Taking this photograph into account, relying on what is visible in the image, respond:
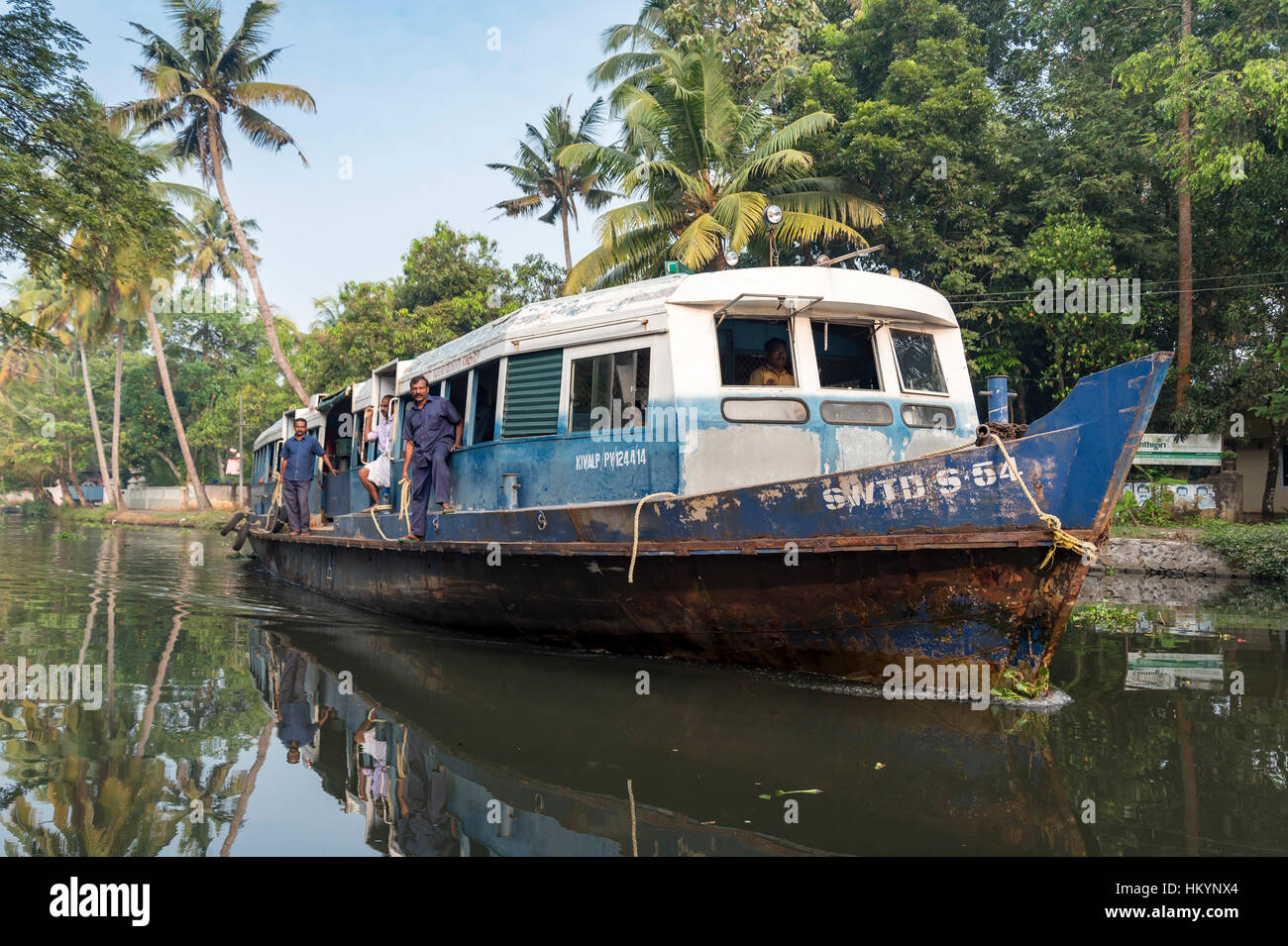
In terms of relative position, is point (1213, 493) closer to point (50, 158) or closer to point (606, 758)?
point (606, 758)

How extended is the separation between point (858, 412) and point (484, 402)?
3430mm

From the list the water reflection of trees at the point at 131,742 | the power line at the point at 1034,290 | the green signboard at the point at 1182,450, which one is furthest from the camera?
the power line at the point at 1034,290

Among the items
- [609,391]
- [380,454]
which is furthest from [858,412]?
[380,454]

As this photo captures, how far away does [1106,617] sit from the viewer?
9.44m

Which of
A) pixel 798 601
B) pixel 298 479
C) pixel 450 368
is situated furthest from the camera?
pixel 298 479

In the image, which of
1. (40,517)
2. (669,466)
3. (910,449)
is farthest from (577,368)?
(40,517)

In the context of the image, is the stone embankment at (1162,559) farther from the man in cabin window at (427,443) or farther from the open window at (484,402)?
the man in cabin window at (427,443)

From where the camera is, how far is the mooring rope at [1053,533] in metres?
4.74

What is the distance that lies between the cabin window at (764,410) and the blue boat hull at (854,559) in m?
0.84

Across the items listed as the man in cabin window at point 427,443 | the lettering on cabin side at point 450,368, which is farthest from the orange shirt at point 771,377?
the man in cabin window at point 427,443

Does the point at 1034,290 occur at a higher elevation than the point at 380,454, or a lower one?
higher

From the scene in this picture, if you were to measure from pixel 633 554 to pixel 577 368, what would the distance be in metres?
1.76

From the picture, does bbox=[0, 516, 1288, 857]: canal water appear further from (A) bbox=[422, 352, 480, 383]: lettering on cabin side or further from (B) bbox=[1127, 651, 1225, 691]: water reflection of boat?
(A) bbox=[422, 352, 480, 383]: lettering on cabin side

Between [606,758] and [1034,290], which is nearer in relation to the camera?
[606,758]
